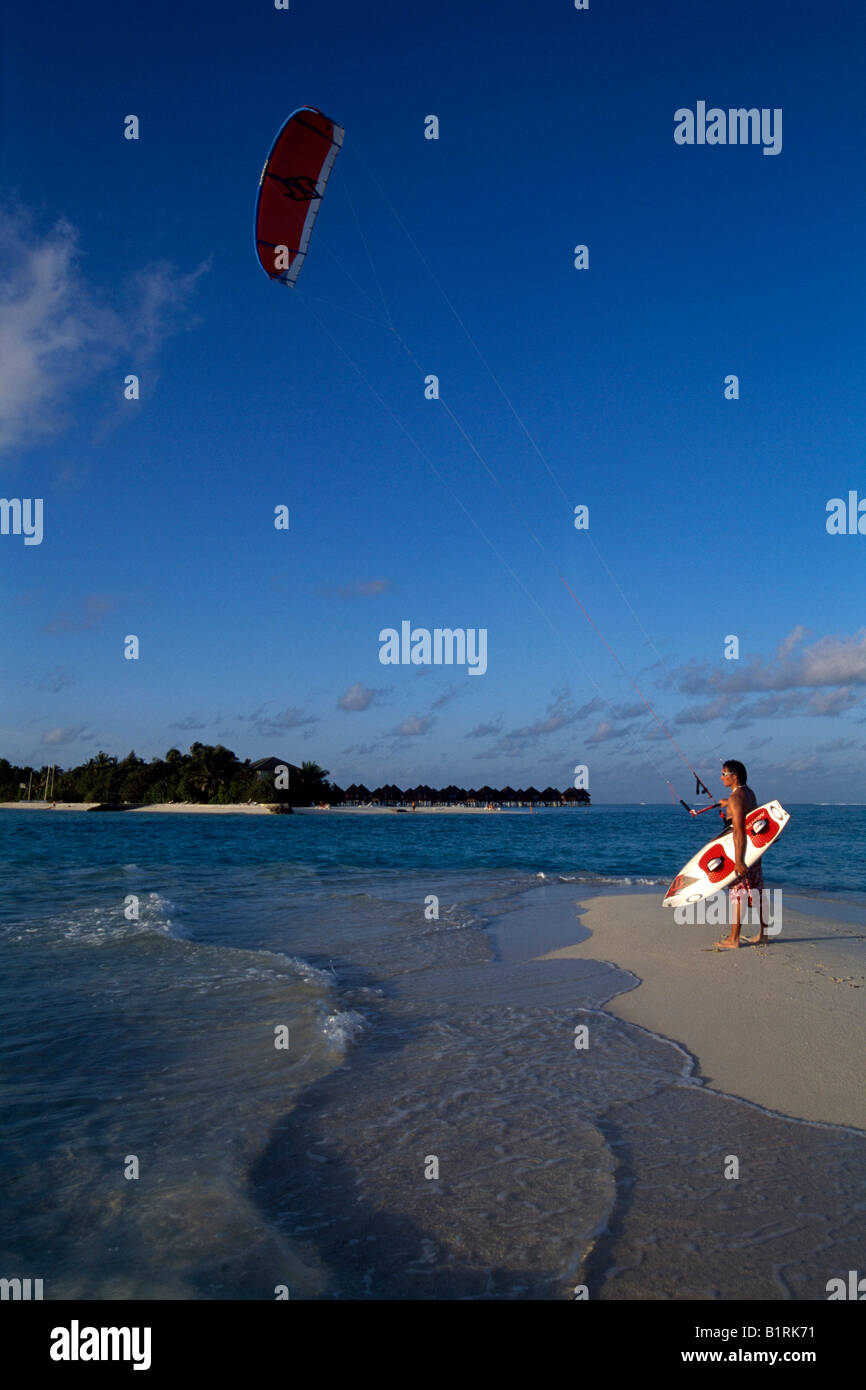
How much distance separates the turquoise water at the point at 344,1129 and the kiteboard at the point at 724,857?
102 inches

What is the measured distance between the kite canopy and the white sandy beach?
1021 cm

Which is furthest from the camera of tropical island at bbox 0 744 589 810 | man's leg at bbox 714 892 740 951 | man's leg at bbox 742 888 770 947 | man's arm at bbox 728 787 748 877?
tropical island at bbox 0 744 589 810

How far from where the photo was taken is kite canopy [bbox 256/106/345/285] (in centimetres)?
999

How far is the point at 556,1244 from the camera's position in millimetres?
2953

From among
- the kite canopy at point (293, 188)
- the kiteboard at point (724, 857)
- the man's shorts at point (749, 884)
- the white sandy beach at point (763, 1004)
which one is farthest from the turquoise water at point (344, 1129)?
the kite canopy at point (293, 188)

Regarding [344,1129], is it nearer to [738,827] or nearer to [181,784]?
[738,827]

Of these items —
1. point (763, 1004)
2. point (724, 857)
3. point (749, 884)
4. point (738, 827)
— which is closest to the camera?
point (763, 1004)

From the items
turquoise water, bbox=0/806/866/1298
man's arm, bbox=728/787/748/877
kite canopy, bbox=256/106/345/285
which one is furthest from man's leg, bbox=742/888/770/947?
kite canopy, bbox=256/106/345/285

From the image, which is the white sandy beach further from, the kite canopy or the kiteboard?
the kite canopy

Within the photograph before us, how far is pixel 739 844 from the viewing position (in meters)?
8.48

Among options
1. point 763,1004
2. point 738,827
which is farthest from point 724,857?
point 763,1004

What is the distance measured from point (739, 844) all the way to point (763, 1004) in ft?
7.91

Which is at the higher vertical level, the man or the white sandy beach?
the man

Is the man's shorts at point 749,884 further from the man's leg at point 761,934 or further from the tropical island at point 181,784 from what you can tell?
the tropical island at point 181,784
